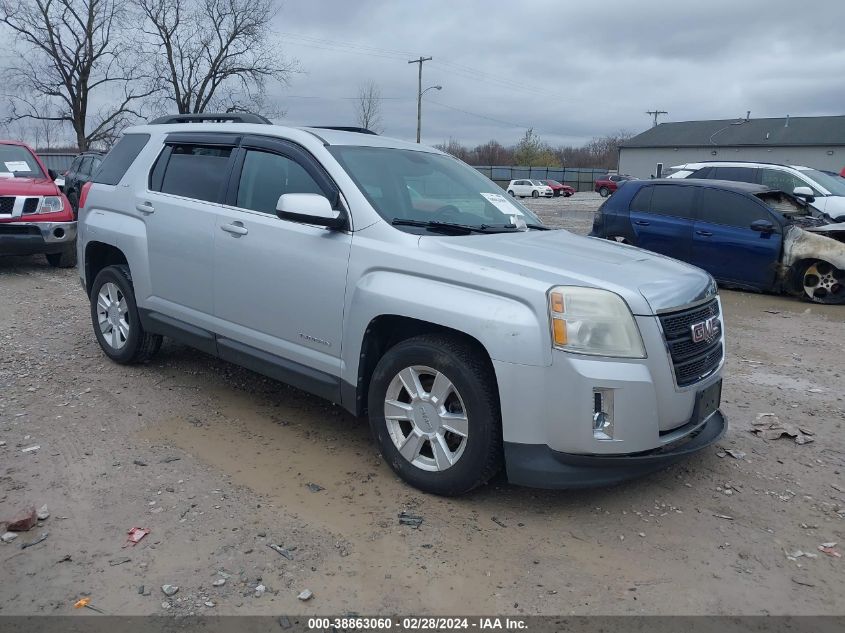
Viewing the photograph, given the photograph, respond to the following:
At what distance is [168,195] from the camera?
5172 mm

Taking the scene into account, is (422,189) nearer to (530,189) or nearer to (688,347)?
(688,347)

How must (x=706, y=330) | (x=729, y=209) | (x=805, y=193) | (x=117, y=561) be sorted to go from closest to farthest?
(x=117, y=561) → (x=706, y=330) → (x=729, y=209) → (x=805, y=193)

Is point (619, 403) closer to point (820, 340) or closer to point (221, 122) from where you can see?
point (221, 122)

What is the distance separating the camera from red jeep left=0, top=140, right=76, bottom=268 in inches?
387

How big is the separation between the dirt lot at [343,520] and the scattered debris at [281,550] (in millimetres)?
25

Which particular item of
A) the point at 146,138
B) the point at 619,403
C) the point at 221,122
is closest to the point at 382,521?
the point at 619,403

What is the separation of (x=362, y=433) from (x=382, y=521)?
1177 millimetres

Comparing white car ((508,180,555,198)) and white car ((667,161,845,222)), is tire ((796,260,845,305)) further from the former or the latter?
white car ((508,180,555,198))

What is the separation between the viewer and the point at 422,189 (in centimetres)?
449

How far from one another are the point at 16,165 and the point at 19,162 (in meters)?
0.16

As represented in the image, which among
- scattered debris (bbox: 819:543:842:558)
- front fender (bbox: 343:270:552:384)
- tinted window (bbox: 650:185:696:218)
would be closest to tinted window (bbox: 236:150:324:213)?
front fender (bbox: 343:270:552:384)

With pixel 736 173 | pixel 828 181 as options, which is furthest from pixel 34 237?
pixel 828 181

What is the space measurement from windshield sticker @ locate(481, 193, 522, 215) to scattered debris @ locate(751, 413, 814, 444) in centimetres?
218

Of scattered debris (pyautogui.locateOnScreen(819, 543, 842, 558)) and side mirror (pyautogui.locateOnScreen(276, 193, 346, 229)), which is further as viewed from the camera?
side mirror (pyautogui.locateOnScreen(276, 193, 346, 229))
